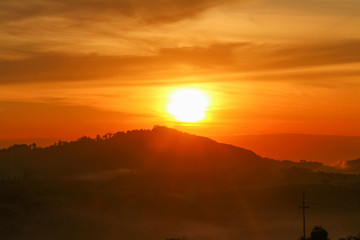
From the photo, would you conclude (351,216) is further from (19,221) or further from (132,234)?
(19,221)

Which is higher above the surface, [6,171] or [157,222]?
[6,171]

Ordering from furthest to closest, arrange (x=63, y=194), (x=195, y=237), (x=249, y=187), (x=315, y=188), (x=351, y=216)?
→ (x=249, y=187), (x=315, y=188), (x=63, y=194), (x=351, y=216), (x=195, y=237)

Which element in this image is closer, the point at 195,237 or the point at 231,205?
the point at 195,237

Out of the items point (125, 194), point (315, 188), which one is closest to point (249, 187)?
point (315, 188)

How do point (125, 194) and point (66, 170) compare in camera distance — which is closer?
point (125, 194)

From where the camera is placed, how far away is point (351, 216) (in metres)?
109

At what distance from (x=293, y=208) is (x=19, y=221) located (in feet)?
157

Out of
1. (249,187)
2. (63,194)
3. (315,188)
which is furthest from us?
(249,187)

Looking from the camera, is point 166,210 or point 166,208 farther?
point 166,208

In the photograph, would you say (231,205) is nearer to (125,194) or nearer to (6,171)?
(125,194)

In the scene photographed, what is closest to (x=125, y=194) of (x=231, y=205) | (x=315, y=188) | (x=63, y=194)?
(x=63, y=194)

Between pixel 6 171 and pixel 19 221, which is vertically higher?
pixel 6 171

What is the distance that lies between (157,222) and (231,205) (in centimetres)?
1963

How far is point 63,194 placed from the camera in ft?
383
